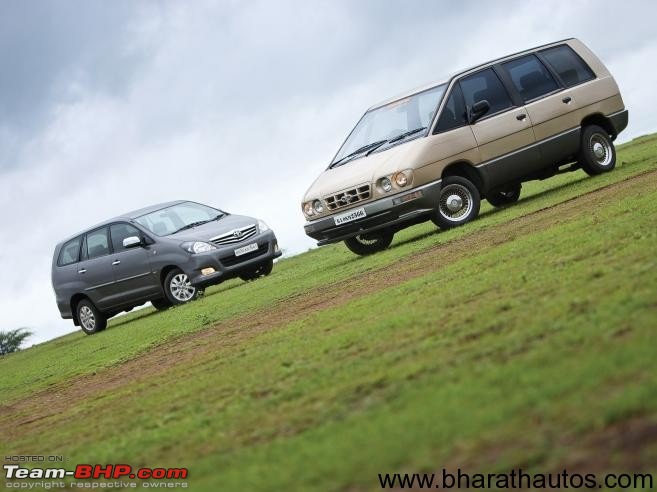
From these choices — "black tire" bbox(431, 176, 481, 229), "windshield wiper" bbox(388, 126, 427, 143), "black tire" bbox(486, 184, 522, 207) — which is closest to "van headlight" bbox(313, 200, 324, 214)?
"windshield wiper" bbox(388, 126, 427, 143)

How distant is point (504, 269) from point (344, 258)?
9667mm

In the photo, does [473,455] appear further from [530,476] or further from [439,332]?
[439,332]

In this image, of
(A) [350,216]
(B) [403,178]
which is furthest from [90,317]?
(B) [403,178]

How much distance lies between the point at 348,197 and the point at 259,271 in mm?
6069

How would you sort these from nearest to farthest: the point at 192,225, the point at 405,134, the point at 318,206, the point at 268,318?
the point at 268,318, the point at 405,134, the point at 318,206, the point at 192,225

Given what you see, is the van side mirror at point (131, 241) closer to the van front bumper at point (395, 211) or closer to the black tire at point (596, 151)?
the van front bumper at point (395, 211)

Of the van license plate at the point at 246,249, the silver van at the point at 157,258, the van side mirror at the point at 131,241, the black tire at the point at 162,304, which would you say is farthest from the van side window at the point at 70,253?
the van license plate at the point at 246,249

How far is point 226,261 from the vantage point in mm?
21578

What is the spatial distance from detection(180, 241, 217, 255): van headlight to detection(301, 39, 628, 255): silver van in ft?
10.5

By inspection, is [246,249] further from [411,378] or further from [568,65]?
[411,378]

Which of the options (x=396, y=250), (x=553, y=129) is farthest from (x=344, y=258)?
(x=553, y=129)

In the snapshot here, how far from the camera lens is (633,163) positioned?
71.0ft

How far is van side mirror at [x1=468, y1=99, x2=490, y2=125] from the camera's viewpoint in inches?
706

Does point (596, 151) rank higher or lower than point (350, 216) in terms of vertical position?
lower
